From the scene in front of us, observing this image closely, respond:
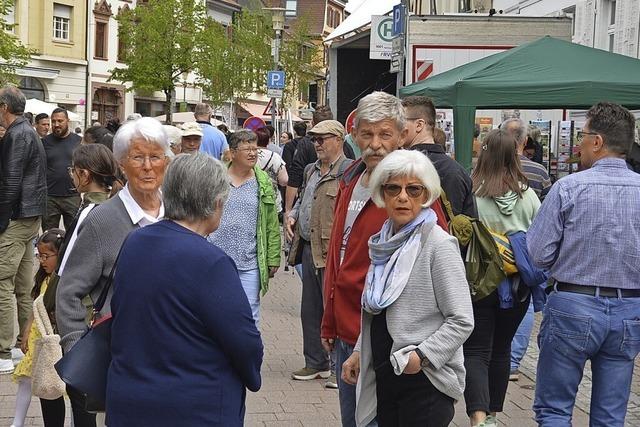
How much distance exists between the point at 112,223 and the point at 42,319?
109 centimetres

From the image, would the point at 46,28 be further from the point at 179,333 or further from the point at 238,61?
the point at 179,333

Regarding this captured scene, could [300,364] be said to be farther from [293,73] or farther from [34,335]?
[293,73]

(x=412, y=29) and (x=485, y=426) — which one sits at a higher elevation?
(x=412, y=29)

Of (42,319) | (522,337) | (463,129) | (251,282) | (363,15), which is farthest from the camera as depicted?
(363,15)

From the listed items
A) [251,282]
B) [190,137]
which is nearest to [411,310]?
[251,282]

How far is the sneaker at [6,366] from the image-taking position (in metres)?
7.99

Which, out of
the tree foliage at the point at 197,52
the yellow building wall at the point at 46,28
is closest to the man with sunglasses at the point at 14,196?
the yellow building wall at the point at 46,28

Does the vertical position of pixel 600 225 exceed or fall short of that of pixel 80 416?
it exceeds it

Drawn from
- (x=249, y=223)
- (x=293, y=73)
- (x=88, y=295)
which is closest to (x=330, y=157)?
(x=249, y=223)

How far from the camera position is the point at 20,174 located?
8203 millimetres

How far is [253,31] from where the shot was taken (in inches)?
2093

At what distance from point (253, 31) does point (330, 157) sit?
152ft

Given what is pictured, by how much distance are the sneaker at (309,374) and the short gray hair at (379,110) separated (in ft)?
12.1

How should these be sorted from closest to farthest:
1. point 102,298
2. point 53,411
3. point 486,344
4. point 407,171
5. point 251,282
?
1. point 407,171
2. point 102,298
3. point 53,411
4. point 486,344
5. point 251,282
